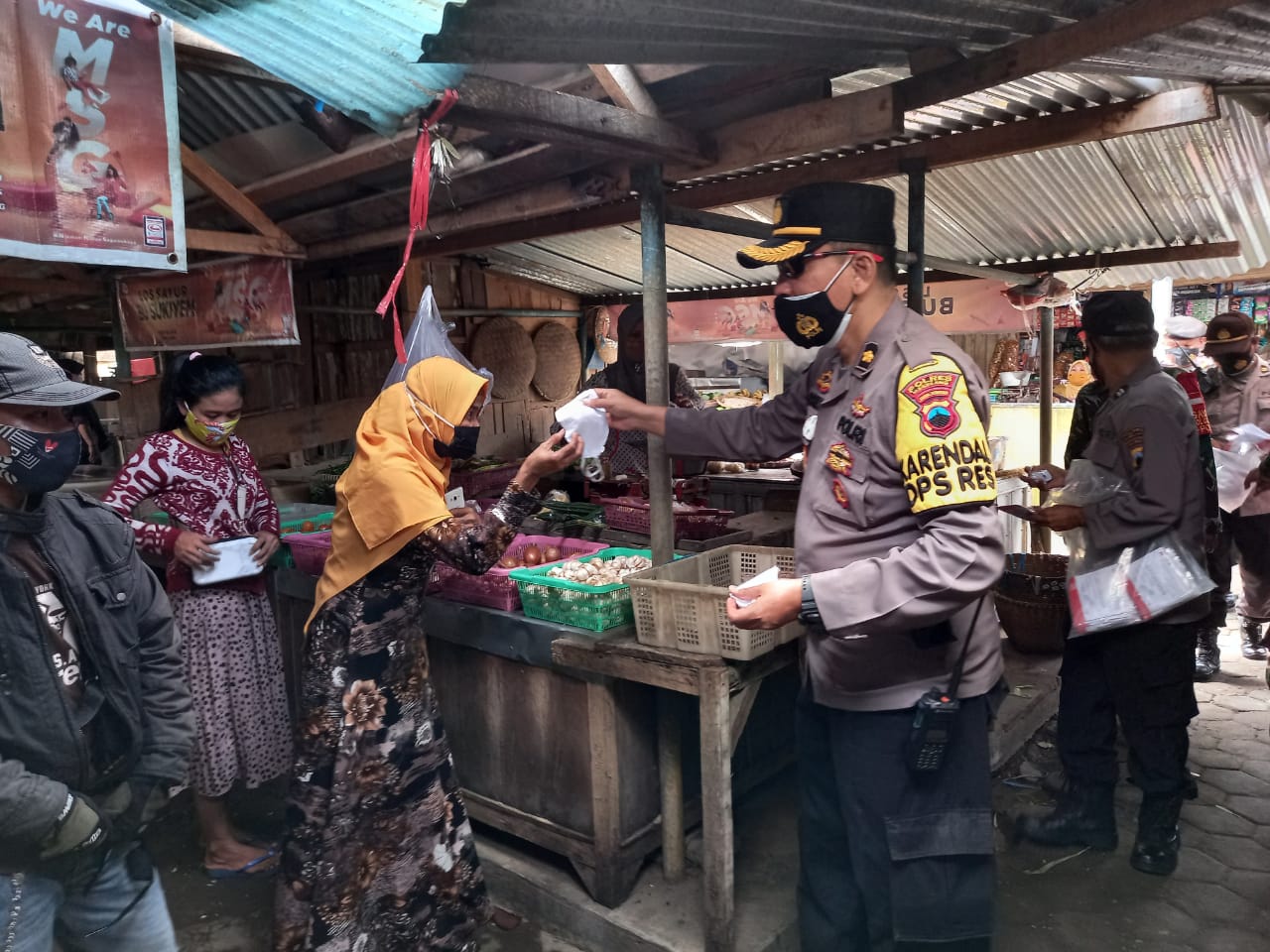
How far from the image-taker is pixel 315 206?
190 inches

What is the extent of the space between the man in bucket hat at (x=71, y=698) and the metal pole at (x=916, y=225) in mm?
3274

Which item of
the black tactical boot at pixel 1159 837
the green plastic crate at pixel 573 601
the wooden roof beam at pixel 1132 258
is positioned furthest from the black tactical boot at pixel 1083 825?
the wooden roof beam at pixel 1132 258

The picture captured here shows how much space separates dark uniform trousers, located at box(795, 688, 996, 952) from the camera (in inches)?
85.5

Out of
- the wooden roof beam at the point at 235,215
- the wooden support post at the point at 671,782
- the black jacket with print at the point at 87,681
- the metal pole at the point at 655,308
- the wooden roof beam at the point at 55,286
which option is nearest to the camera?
the black jacket with print at the point at 87,681

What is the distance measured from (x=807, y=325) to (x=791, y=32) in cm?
79

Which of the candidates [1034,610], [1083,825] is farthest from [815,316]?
[1034,610]

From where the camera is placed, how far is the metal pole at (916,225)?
3.99m

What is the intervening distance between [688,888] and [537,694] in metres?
0.91

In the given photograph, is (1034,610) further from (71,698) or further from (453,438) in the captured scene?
(71,698)

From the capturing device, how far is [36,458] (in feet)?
6.32

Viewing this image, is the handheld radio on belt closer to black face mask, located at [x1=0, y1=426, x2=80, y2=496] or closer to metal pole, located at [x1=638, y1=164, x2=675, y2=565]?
metal pole, located at [x1=638, y1=164, x2=675, y2=565]

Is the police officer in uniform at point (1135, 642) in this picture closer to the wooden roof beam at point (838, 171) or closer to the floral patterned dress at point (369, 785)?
the wooden roof beam at point (838, 171)

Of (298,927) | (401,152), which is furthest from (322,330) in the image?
(298,927)

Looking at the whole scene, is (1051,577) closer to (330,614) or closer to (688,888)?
(688,888)
